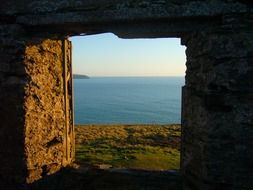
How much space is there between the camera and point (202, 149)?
4027 millimetres

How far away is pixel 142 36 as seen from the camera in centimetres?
454

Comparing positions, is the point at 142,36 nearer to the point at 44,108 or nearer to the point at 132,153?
the point at 44,108

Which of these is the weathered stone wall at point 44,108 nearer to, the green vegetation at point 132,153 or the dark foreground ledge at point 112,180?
the dark foreground ledge at point 112,180

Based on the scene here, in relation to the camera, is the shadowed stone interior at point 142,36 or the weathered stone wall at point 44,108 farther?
the weathered stone wall at point 44,108

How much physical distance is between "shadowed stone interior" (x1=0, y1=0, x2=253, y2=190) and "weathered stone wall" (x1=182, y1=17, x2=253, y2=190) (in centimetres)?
1

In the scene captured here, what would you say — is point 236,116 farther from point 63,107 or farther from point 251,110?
point 63,107

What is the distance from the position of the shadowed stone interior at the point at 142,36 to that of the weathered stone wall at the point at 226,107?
0.04 ft

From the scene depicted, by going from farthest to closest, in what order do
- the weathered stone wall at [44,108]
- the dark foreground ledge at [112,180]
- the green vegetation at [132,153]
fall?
1. the green vegetation at [132,153]
2. the dark foreground ledge at [112,180]
3. the weathered stone wall at [44,108]

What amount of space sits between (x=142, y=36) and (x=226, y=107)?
152cm

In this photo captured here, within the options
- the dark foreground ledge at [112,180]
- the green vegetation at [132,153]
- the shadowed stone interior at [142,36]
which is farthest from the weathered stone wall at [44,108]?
the green vegetation at [132,153]

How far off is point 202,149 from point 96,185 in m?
2.11

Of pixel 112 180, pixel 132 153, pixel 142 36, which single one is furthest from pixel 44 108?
pixel 132 153

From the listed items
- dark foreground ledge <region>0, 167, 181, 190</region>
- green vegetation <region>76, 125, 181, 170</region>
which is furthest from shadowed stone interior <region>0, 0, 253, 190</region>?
green vegetation <region>76, 125, 181, 170</region>

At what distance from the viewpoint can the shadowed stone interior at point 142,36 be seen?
3.81 meters
